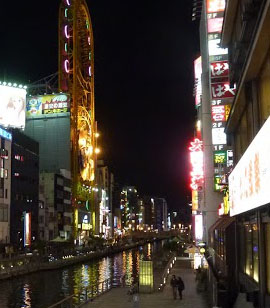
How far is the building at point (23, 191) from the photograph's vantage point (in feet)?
261

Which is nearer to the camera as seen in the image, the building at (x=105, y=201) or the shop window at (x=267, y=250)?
the shop window at (x=267, y=250)

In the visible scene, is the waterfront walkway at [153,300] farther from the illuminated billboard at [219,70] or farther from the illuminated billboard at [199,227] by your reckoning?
the illuminated billboard at [199,227]

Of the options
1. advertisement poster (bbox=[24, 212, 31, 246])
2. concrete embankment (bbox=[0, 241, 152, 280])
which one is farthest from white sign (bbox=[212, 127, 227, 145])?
advertisement poster (bbox=[24, 212, 31, 246])

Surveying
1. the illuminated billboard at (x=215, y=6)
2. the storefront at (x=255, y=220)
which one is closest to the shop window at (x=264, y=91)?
the storefront at (x=255, y=220)

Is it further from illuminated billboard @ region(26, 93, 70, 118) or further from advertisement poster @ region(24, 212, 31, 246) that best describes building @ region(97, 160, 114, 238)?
advertisement poster @ region(24, 212, 31, 246)

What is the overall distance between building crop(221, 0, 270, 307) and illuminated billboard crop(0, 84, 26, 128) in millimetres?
68032

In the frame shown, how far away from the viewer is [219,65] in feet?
128

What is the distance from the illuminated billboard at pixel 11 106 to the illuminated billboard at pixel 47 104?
91.0 feet

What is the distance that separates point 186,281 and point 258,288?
2221cm

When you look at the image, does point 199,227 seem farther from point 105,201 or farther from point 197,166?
point 105,201

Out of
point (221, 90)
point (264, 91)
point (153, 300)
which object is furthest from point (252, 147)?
point (221, 90)

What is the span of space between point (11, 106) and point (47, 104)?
31321 mm

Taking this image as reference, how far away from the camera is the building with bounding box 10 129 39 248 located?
79625 millimetres

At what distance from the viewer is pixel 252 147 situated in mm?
10953
